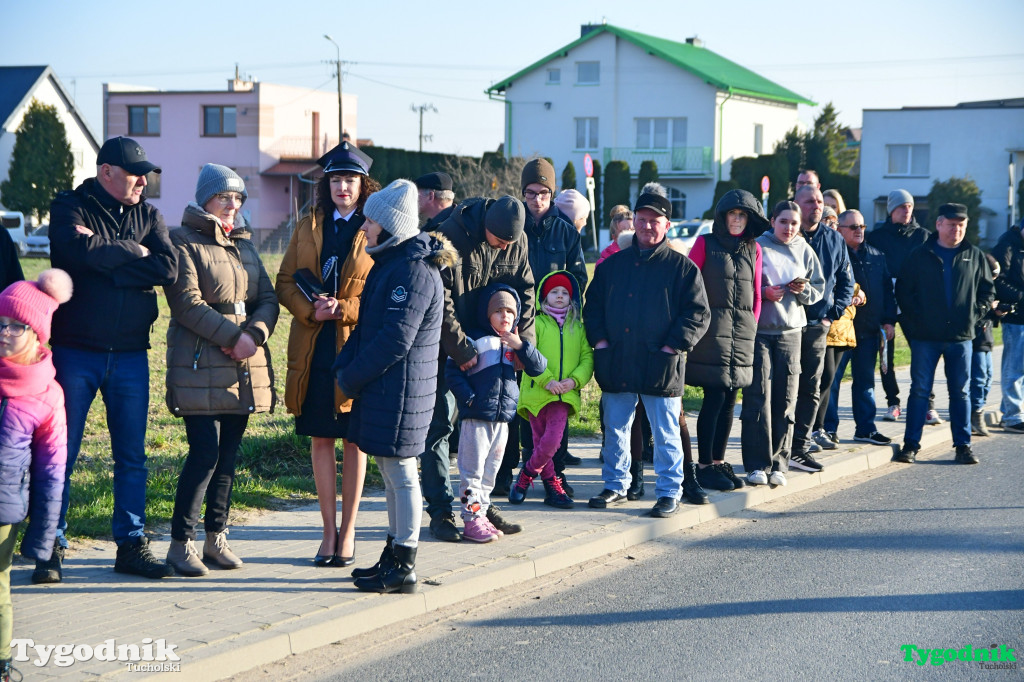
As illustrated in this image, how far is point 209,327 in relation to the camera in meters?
5.80

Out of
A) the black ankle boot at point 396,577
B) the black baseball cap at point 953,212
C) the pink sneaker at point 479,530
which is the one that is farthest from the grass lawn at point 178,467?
the black baseball cap at point 953,212

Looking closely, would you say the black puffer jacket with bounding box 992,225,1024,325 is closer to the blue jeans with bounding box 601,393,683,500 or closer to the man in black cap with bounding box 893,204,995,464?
the man in black cap with bounding box 893,204,995,464

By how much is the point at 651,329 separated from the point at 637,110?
173 feet

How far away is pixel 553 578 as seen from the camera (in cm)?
648

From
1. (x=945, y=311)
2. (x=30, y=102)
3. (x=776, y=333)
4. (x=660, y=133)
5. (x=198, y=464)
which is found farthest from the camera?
(x=660, y=133)

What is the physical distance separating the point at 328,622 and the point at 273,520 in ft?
7.16

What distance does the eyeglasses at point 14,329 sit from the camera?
15.8 feet

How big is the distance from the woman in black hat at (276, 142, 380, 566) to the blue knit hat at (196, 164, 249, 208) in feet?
1.60

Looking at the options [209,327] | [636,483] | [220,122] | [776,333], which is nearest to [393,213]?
[209,327]

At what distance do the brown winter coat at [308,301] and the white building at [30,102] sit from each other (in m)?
51.6

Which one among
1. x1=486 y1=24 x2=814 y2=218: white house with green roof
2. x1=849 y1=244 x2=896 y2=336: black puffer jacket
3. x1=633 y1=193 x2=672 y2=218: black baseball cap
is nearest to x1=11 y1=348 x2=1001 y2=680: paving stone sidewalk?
x1=633 y1=193 x2=672 y2=218: black baseball cap

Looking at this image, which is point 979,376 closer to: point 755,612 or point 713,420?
point 713,420

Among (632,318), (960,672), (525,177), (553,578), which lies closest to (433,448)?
(553,578)

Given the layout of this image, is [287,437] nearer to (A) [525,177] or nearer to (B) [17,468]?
(A) [525,177]
